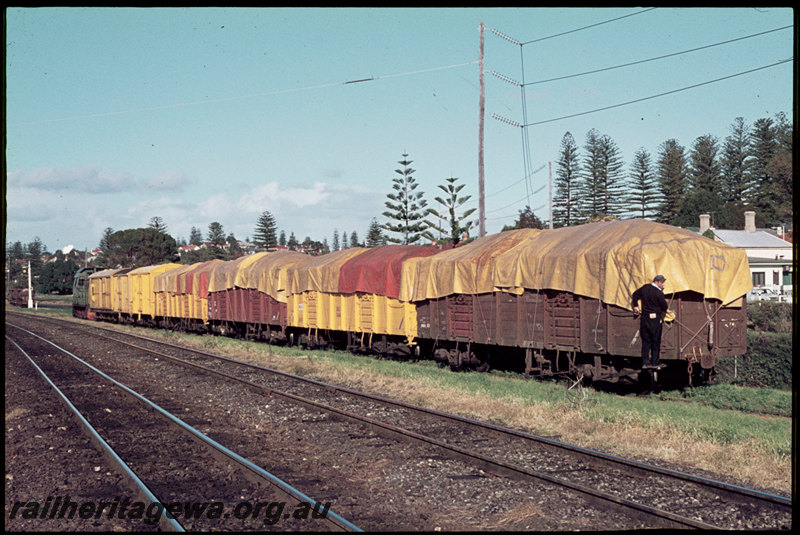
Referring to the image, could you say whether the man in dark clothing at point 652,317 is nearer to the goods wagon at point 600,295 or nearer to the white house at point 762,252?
the goods wagon at point 600,295

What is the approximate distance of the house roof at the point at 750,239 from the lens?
62.2 m

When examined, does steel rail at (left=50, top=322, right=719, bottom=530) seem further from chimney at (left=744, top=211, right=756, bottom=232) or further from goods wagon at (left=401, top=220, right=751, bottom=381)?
chimney at (left=744, top=211, right=756, bottom=232)

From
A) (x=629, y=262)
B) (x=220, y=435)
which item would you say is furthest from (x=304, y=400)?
(x=629, y=262)

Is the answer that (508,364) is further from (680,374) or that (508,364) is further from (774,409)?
(774,409)

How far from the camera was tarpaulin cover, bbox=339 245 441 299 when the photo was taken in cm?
2045

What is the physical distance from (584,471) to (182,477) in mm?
5000

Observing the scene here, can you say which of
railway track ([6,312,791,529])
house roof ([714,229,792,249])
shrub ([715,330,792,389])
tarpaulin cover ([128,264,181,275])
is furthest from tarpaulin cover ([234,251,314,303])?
house roof ([714,229,792,249])

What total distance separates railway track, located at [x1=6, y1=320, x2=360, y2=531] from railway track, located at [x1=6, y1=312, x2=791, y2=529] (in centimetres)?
256

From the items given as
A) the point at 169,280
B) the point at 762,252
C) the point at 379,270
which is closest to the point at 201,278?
the point at 169,280

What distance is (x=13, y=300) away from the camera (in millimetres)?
87438

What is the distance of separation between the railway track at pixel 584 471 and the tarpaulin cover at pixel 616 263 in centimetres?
470

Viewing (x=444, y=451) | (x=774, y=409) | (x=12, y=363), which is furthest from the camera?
(x=12, y=363)

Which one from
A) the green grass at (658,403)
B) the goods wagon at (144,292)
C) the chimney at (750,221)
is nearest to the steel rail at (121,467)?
the green grass at (658,403)

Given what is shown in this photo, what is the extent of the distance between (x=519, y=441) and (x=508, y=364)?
930 centimetres
